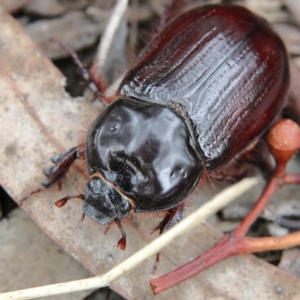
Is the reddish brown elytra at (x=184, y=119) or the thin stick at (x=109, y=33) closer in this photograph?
the reddish brown elytra at (x=184, y=119)

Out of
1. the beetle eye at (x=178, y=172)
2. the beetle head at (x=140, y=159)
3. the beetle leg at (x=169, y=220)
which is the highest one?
the beetle head at (x=140, y=159)

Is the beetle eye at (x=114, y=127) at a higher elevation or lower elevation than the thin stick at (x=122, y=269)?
higher

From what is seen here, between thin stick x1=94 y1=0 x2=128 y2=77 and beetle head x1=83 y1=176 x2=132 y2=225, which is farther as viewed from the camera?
thin stick x1=94 y1=0 x2=128 y2=77

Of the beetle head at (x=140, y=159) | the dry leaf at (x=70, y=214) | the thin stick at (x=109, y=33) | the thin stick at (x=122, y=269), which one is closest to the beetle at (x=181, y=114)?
the beetle head at (x=140, y=159)

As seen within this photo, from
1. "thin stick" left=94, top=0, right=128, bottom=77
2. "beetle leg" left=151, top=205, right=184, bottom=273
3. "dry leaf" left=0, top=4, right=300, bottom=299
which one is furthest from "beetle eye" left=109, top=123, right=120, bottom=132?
"thin stick" left=94, top=0, right=128, bottom=77

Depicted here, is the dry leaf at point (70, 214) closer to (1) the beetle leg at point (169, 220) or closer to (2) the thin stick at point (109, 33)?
(1) the beetle leg at point (169, 220)

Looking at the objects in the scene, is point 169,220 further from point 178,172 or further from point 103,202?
point 103,202

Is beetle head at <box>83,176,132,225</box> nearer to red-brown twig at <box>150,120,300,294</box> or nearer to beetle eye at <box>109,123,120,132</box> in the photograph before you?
beetle eye at <box>109,123,120,132</box>

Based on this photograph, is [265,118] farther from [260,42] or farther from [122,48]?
[122,48]
